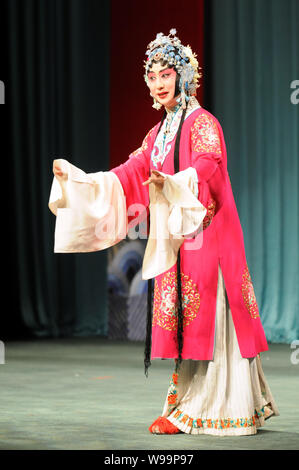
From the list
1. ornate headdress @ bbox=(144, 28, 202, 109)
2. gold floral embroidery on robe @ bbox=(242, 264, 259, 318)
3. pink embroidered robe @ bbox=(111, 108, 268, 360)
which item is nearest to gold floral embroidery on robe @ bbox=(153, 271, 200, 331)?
pink embroidered robe @ bbox=(111, 108, 268, 360)

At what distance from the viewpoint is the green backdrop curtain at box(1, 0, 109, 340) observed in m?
6.96

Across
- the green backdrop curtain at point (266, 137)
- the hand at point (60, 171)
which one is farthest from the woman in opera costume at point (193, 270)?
the green backdrop curtain at point (266, 137)

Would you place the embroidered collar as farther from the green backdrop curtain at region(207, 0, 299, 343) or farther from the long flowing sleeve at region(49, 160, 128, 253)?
the green backdrop curtain at region(207, 0, 299, 343)

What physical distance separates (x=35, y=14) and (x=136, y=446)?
4.94m

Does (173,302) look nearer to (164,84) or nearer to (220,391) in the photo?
(220,391)

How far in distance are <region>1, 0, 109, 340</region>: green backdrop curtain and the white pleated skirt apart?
4.14 meters

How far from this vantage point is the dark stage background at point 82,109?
21.0 feet

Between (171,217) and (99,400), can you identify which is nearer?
(171,217)

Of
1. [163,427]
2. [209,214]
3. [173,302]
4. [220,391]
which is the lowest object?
[163,427]

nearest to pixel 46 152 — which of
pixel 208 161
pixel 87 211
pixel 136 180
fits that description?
pixel 136 180

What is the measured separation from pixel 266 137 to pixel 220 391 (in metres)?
3.66

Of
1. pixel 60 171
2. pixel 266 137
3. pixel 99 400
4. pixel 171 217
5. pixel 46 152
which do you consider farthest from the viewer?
pixel 46 152

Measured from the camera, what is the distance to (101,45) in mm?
7168

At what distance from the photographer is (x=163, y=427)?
285cm
